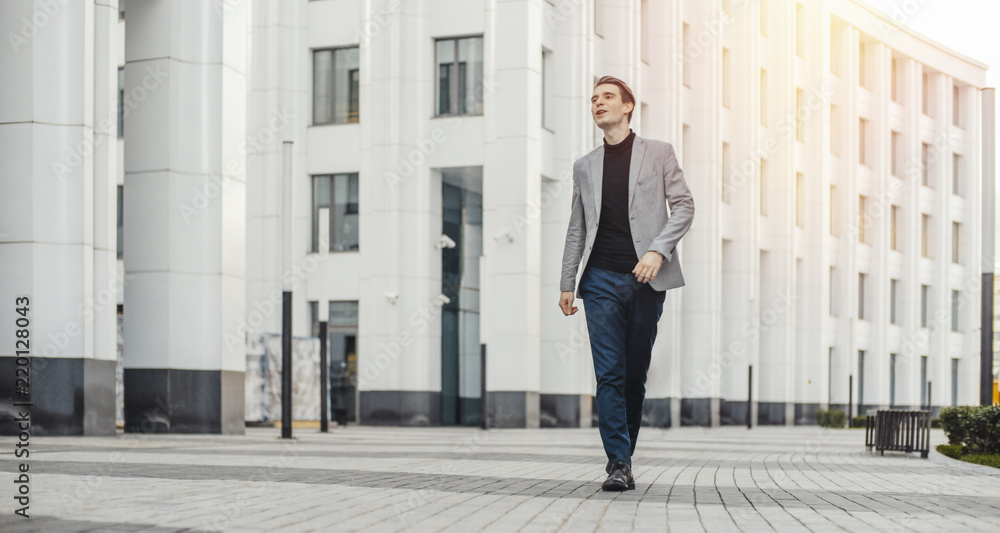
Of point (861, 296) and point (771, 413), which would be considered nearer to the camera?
point (771, 413)

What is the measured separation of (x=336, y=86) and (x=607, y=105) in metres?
24.8

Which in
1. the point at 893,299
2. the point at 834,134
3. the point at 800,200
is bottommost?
the point at 893,299

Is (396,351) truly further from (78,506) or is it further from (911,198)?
(911,198)

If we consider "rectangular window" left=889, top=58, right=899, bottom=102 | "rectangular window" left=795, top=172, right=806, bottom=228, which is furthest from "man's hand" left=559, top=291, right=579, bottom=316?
"rectangular window" left=889, top=58, right=899, bottom=102

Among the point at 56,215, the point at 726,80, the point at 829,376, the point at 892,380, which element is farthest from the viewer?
the point at 892,380

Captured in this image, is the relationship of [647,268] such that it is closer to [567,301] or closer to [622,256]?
[622,256]

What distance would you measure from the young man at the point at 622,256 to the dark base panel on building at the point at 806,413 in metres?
42.3

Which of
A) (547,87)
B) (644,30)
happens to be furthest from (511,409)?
(644,30)

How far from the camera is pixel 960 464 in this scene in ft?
39.3

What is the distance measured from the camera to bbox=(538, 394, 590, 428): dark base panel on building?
30.2m

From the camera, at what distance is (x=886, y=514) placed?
6000 mm

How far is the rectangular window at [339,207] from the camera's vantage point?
30891mm

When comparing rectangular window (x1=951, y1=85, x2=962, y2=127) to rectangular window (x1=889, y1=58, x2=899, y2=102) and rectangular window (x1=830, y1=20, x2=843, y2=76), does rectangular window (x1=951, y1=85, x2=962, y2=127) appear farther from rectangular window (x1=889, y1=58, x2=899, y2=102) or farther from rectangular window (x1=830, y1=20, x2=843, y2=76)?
rectangular window (x1=830, y1=20, x2=843, y2=76)

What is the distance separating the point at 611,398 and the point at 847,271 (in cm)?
4709
